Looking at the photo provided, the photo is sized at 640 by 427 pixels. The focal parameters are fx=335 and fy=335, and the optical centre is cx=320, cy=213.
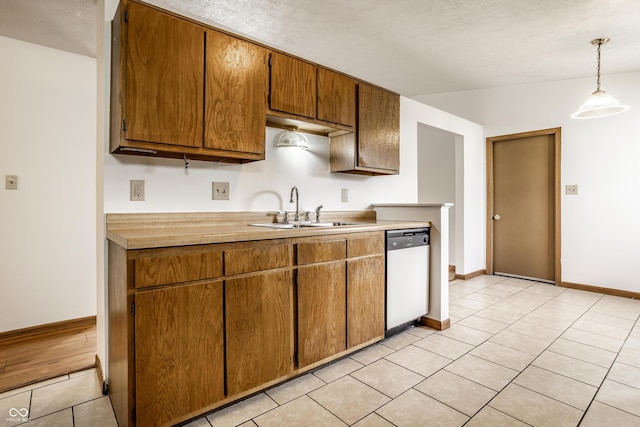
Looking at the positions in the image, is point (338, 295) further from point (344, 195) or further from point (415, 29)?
point (415, 29)

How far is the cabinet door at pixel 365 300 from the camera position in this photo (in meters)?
2.31

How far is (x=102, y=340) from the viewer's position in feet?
6.90

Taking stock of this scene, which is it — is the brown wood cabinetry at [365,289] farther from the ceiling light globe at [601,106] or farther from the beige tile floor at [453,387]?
the ceiling light globe at [601,106]

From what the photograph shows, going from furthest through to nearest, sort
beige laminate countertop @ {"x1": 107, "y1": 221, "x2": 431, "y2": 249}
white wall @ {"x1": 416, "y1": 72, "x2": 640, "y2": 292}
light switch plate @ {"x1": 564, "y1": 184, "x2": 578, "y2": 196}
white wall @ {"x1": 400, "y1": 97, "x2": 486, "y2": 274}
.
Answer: white wall @ {"x1": 400, "y1": 97, "x2": 486, "y2": 274}, light switch plate @ {"x1": 564, "y1": 184, "x2": 578, "y2": 196}, white wall @ {"x1": 416, "y1": 72, "x2": 640, "y2": 292}, beige laminate countertop @ {"x1": 107, "y1": 221, "x2": 431, "y2": 249}

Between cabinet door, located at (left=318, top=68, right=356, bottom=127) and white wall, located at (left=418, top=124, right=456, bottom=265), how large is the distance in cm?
302

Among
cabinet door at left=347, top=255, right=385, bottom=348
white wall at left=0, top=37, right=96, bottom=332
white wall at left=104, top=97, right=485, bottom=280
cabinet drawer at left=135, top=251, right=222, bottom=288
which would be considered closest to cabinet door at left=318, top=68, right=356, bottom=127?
white wall at left=104, top=97, right=485, bottom=280

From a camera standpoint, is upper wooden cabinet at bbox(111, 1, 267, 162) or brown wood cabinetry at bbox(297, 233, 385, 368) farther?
brown wood cabinetry at bbox(297, 233, 385, 368)

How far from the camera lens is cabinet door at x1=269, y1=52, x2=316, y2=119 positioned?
2283mm

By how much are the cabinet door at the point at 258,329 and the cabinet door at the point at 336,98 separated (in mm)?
1338

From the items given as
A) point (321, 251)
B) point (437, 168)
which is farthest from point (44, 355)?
point (437, 168)

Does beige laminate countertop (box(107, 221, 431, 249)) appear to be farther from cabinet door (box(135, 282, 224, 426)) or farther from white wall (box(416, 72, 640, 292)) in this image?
white wall (box(416, 72, 640, 292))

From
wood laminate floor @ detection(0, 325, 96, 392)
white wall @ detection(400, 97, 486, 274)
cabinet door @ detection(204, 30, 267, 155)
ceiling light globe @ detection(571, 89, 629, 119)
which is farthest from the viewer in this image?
white wall @ detection(400, 97, 486, 274)

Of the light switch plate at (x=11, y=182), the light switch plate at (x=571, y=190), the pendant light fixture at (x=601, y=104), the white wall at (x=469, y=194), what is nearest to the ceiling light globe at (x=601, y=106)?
the pendant light fixture at (x=601, y=104)

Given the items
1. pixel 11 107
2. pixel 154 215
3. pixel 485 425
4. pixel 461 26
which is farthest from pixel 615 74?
pixel 11 107
